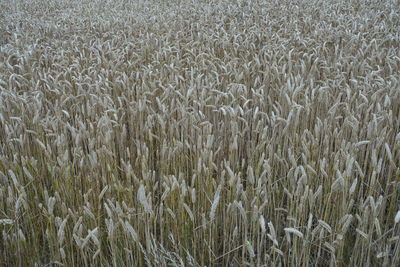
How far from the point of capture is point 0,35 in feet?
13.6

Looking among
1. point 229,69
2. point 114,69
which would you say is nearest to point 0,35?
point 114,69

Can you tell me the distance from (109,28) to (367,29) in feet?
7.92

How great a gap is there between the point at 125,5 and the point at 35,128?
395 cm

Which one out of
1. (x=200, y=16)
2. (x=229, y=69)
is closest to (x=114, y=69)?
(x=229, y=69)

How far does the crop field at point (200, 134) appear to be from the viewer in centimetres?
123

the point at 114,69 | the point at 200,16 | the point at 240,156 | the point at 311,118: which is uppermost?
the point at 200,16

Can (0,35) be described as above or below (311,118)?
above

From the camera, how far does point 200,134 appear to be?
160 centimetres

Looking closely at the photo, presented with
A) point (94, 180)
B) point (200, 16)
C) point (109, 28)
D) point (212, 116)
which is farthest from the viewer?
point (200, 16)

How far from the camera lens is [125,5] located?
5430 millimetres

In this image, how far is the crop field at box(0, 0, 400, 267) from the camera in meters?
1.23

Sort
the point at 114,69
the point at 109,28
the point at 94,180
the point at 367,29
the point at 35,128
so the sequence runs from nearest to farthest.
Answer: the point at 94,180 → the point at 35,128 → the point at 114,69 → the point at 367,29 → the point at 109,28

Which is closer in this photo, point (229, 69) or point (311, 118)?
point (311, 118)

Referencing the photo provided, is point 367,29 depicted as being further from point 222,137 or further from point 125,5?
point 125,5
